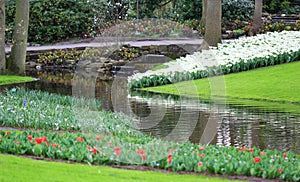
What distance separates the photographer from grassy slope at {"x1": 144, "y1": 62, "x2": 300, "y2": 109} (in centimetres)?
1844

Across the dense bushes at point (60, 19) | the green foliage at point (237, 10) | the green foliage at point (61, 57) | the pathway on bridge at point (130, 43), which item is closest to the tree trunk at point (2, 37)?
the pathway on bridge at point (130, 43)

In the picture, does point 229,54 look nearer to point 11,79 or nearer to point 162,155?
point 11,79

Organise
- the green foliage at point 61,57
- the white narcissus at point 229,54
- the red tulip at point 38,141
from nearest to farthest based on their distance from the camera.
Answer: the red tulip at point 38,141, the white narcissus at point 229,54, the green foliage at point 61,57

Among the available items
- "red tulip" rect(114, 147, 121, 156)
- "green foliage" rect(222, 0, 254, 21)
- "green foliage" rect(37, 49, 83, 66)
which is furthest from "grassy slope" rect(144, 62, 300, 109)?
"green foliage" rect(222, 0, 254, 21)

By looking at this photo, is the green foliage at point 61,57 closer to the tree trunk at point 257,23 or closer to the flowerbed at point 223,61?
the flowerbed at point 223,61

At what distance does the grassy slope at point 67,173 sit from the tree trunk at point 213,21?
58.9ft

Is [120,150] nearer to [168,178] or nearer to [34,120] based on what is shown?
[168,178]

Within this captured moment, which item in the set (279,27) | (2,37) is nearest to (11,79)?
(2,37)

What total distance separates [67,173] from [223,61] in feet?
51.5

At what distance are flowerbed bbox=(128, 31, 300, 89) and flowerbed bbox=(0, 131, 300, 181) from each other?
12193 millimetres

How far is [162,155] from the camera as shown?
8672 millimetres

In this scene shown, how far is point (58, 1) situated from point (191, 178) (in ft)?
92.3

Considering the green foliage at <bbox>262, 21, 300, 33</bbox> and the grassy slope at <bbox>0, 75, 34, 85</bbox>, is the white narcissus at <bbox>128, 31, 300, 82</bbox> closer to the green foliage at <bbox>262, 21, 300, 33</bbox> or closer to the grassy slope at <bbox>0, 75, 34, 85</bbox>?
the grassy slope at <bbox>0, 75, 34, 85</bbox>

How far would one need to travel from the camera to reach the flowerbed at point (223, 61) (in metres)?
22.0
